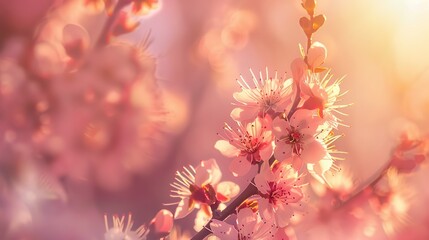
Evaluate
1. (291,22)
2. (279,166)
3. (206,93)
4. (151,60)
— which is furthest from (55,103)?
(291,22)

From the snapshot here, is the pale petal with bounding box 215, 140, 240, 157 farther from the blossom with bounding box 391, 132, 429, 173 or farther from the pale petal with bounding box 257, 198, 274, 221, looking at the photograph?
the blossom with bounding box 391, 132, 429, 173

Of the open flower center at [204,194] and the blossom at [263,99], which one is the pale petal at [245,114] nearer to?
the blossom at [263,99]

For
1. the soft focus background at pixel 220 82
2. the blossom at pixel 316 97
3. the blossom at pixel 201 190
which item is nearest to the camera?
the blossom at pixel 316 97

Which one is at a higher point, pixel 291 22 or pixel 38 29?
pixel 38 29

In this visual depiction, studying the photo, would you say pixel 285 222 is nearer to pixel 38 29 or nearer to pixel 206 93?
pixel 38 29

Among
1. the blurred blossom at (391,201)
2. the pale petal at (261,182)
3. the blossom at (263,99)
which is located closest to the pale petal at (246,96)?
the blossom at (263,99)

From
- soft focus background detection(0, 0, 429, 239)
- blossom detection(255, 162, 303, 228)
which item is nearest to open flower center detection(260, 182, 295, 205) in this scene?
Result: blossom detection(255, 162, 303, 228)

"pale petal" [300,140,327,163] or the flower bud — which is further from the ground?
the flower bud
